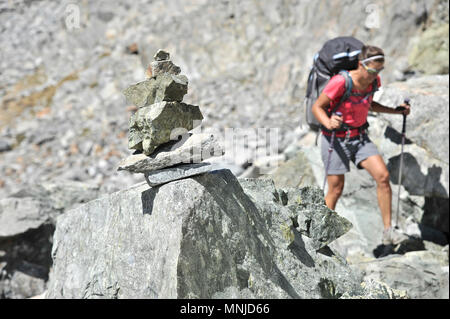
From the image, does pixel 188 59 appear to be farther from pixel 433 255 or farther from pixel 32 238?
pixel 433 255

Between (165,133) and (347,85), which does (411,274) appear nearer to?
(347,85)

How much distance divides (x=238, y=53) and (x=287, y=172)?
1565 centimetres

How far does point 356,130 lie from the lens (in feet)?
25.2

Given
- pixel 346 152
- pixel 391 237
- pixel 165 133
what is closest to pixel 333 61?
pixel 346 152

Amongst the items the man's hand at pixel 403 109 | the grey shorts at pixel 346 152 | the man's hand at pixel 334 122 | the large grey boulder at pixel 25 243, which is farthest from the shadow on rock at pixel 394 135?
the large grey boulder at pixel 25 243

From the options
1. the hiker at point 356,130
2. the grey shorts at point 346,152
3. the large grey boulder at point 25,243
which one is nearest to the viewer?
the hiker at point 356,130

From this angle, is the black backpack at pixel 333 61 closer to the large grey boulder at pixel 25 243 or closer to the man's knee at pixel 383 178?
the man's knee at pixel 383 178

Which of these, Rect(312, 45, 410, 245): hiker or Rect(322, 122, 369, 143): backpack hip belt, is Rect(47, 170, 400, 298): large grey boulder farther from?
Rect(322, 122, 369, 143): backpack hip belt

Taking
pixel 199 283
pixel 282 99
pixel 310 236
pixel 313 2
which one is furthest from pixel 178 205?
pixel 313 2

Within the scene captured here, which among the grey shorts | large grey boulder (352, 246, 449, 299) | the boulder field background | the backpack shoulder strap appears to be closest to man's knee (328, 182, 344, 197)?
the grey shorts

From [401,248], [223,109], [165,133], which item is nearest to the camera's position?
[165,133]

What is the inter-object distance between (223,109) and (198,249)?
59.3 ft

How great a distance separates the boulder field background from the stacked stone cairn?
205mm

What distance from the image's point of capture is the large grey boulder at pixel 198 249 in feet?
13.8
